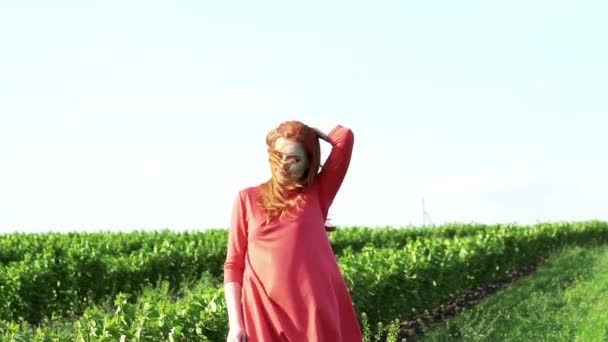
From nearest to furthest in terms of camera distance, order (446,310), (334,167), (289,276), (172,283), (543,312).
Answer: (289,276), (334,167), (543,312), (446,310), (172,283)

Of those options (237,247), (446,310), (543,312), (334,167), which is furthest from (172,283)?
(334,167)

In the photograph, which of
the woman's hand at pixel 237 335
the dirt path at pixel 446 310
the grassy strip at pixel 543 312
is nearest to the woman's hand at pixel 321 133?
the woman's hand at pixel 237 335

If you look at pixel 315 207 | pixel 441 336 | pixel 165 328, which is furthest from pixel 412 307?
pixel 315 207

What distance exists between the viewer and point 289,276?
4.25 metres

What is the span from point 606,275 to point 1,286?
13.0 meters

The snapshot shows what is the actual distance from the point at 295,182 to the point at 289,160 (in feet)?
0.46

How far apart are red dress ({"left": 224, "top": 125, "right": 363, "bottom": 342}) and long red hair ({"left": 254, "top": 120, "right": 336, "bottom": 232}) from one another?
0.05 m

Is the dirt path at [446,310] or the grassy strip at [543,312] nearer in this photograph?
the grassy strip at [543,312]

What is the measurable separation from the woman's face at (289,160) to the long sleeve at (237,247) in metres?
0.29

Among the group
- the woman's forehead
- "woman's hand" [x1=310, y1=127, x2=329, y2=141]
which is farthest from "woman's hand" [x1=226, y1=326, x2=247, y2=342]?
"woman's hand" [x1=310, y1=127, x2=329, y2=141]

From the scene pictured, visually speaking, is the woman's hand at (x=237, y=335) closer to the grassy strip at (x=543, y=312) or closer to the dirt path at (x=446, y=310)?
the grassy strip at (x=543, y=312)

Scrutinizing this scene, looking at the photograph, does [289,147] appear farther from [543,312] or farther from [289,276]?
[543,312]

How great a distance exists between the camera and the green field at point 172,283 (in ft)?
22.7

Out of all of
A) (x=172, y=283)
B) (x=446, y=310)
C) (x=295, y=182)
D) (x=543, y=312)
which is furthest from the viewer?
(x=172, y=283)
